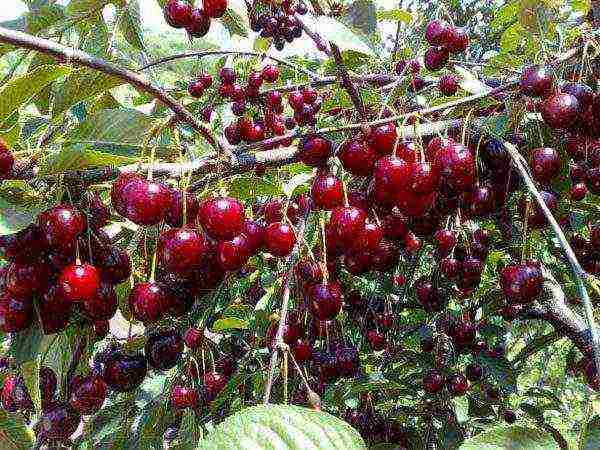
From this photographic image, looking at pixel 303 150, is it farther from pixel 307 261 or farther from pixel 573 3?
pixel 573 3

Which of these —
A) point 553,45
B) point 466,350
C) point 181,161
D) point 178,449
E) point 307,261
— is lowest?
point 178,449

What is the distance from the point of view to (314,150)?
3.09 ft

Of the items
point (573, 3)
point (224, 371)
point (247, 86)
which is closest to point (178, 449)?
point (224, 371)

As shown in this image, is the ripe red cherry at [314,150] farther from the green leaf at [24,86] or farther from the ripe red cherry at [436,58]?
the ripe red cherry at [436,58]

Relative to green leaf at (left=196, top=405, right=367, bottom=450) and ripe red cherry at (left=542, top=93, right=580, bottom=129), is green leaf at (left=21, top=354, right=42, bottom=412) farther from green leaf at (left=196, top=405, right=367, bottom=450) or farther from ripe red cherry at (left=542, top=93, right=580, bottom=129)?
ripe red cherry at (left=542, top=93, right=580, bottom=129)

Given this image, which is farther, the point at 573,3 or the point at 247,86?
the point at 247,86

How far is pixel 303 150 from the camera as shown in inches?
36.7

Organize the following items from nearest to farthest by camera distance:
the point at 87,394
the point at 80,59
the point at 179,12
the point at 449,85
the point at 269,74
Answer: the point at 80,59 < the point at 87,394 < the point at 179,12 < the point at 449,85 < the point at 269,74

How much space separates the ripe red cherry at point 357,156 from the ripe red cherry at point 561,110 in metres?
0.24

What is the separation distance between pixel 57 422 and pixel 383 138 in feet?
2.34

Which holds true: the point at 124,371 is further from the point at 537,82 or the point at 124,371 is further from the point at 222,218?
the point at 537,82

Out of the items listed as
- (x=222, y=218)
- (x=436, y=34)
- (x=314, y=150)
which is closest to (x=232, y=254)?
(x=222, y=218)

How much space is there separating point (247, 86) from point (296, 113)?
0.94ft

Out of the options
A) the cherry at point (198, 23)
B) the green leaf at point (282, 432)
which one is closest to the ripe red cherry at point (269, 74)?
the cherry at point (198, 23)
